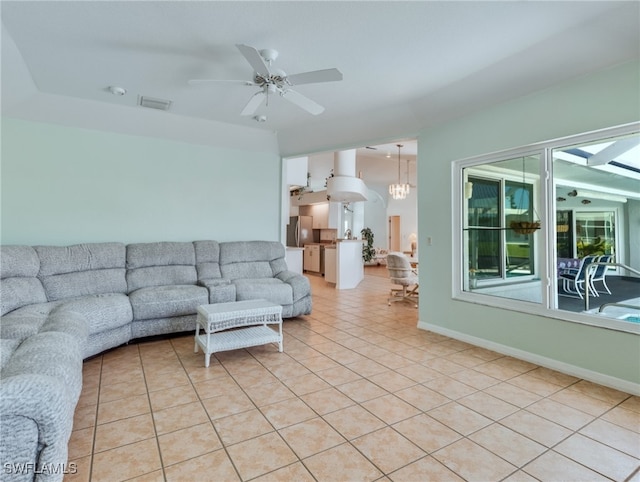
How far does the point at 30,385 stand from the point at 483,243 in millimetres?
4002

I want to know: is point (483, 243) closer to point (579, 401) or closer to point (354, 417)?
point (579, 401)

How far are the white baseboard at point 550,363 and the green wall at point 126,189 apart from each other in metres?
3.27

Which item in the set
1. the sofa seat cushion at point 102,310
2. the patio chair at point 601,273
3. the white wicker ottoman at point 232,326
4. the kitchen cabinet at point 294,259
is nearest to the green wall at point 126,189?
the sofa seat cushion at point 102,310

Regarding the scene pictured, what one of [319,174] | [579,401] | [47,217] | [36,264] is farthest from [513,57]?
[319,174]

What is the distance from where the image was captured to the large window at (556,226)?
2746mm

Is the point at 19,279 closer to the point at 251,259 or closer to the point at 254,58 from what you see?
the point at 251,259

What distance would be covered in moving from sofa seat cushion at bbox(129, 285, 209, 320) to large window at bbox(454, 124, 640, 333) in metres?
3.03

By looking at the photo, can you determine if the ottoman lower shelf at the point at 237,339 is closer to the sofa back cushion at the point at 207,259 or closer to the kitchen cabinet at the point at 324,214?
the sofa back cushion at the point at 207,259

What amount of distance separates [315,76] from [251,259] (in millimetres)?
3047

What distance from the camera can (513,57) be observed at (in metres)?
2.77

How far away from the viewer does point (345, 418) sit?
7.06ft

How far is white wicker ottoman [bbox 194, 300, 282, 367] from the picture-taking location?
3.04 meters

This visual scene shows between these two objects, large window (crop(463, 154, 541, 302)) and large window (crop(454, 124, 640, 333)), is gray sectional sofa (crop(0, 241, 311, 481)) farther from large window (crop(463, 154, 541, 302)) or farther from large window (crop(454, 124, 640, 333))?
large window (crop(454, 124, 640, 333))

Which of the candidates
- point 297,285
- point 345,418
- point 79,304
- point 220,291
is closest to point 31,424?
point 345,418
